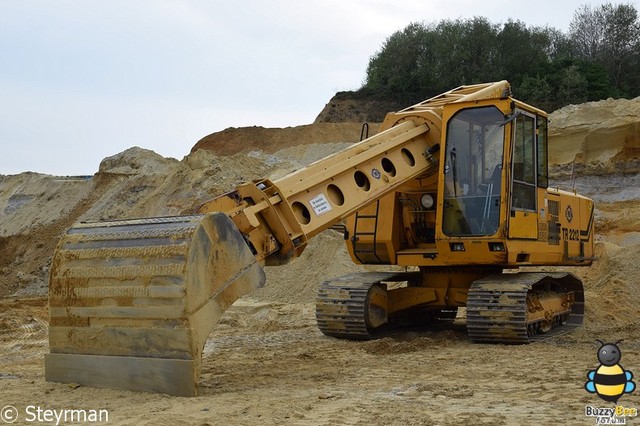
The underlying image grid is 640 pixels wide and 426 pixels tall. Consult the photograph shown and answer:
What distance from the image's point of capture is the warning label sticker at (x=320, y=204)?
25.2ft

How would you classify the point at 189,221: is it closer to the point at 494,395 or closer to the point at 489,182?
the point at 494,395

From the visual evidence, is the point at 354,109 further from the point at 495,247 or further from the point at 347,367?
the point at 347,367

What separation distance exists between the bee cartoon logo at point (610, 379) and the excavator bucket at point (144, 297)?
284 cm

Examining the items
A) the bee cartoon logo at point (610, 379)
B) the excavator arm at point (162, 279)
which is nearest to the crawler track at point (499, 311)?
the bee cartoon logo at point (610, 379)

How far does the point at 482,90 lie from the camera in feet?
33.0

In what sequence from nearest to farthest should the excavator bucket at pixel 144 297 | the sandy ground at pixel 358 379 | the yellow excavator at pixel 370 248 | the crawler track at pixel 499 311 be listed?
the sandy ground at pixel 358 379 < the excavator bucket at pixel 144 297 < the yellow excavator at pixel 370 248 < the crawler track at pixel 499 311

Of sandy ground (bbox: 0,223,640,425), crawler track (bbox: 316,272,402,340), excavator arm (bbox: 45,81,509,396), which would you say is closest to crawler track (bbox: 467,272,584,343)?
sandy ground (bbox: 0,223,640,425)

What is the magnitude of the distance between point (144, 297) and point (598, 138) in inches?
757

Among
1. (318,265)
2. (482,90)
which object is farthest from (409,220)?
(318,265)

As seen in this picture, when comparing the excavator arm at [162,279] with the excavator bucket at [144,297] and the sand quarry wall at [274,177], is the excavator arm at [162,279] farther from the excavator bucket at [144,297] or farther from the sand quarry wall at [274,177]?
the sand quarry wall at [274,177]

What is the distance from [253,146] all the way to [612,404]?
29.4m

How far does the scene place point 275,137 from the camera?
113 feet

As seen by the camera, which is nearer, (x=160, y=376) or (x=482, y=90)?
(x=160, y=376)

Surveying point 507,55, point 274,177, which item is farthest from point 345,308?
point 507,55
